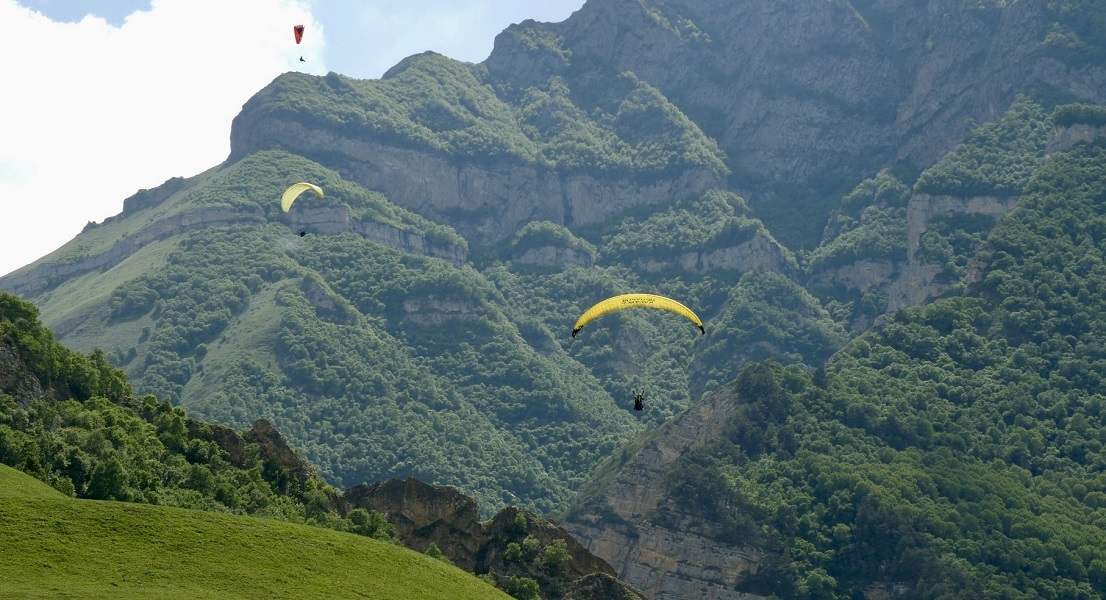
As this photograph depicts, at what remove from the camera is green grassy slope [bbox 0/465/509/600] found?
104m

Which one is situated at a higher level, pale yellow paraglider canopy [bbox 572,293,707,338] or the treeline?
pale yellow paraglider canopy [bbox 572,293,707,338]


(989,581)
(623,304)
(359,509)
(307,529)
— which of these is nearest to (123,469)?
(307,529)

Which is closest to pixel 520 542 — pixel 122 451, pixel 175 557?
pixel 122 451

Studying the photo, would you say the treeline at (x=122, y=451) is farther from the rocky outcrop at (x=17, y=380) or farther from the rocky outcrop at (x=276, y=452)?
the rocky outcrop at (x=276, y=452)

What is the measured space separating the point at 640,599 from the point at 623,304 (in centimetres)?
3144

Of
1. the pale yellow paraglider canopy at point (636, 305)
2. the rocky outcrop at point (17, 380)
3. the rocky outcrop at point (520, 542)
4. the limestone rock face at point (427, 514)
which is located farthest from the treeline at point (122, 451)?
the pale yellow paraglider canopy at point (636, 305)

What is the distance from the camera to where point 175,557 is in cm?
11162

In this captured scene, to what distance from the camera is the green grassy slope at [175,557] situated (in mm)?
103938

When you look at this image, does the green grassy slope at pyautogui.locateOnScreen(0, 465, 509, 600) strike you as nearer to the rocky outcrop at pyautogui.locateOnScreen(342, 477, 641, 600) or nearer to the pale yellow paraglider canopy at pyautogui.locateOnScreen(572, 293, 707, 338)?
the pale yellow paraglider canopy at pyautogui.locateOnScreen(572, 293, 707, 338)

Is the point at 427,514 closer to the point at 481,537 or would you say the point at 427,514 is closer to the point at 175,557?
the point at 481,537

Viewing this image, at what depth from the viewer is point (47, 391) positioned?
148000 millimetres

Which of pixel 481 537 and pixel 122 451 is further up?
pixel 481 537

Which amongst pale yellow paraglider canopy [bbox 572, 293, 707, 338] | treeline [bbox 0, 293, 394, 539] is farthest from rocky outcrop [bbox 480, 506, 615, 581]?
pale yellow paraglider canopy [bbox 572, 293, 707, 338]

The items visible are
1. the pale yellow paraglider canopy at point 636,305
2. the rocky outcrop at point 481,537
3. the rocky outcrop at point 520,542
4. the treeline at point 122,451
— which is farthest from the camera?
the rocky outcrop at point 520,542
